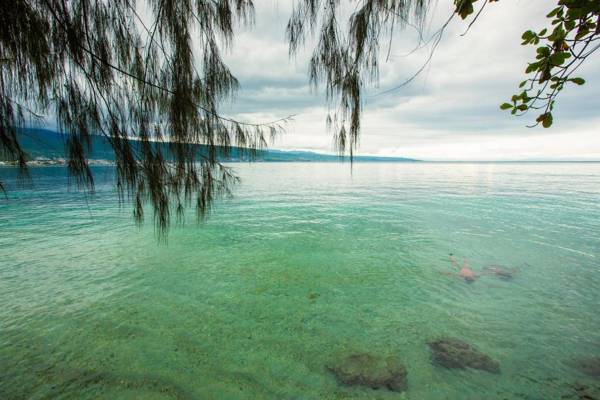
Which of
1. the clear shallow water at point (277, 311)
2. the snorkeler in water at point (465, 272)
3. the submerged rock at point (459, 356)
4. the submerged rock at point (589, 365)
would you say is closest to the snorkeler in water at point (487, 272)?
the snorkeler in water at point (465, 272)

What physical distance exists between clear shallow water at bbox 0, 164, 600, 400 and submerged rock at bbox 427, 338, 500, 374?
0.15 meters

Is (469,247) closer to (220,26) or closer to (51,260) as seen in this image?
(220,26)

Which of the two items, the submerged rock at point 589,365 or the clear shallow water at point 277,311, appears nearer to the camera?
the clear shallow water at point 277,311

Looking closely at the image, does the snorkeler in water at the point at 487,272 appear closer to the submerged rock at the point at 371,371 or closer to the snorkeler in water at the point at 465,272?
the snorkeler in water at the point at 465,272

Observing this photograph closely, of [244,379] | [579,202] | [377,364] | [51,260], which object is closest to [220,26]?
[244,379]

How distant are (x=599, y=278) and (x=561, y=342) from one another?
4.15 meters

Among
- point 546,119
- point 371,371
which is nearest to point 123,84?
point 546,119

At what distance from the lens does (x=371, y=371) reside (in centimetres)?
350

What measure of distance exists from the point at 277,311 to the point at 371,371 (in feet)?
6.78

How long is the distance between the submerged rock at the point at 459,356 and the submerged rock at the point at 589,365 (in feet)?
3.56

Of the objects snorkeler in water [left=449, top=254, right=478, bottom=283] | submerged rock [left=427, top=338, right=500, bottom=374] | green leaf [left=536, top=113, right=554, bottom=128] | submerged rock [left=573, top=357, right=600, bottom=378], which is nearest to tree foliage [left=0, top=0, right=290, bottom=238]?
green leaf [left=536, top=113, right=554, bottom=128]

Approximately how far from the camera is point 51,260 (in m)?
7.41

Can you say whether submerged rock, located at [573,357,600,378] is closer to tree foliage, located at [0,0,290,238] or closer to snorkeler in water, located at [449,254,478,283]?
snorkeler in water, located at [449,254,478,283]

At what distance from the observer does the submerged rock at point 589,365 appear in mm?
3482
